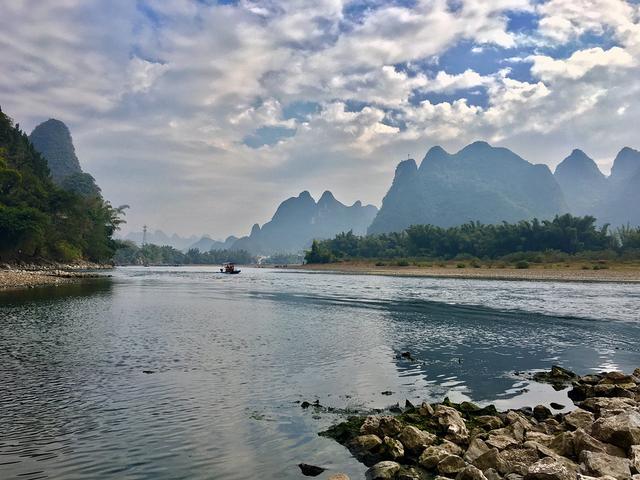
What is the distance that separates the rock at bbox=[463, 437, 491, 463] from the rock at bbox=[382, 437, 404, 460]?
4.87 ft

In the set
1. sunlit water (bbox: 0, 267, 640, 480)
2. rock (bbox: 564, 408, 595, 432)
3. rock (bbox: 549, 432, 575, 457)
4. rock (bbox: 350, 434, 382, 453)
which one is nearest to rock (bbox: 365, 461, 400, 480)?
sunlit water (bbox: 0, 267, 640, 480)

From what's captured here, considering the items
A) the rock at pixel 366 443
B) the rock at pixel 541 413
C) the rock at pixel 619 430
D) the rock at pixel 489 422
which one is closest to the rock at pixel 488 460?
the rock at pixel 366 443

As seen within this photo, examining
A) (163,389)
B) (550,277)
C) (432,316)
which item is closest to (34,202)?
(432,316)

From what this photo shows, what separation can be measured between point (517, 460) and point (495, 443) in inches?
34.3

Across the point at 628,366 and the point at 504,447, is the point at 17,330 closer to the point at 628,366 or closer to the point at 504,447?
the point at 504,447

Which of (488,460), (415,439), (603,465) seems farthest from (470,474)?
(603,465)

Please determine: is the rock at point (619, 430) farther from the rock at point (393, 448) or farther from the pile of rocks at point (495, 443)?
the rock at point (393, 448)

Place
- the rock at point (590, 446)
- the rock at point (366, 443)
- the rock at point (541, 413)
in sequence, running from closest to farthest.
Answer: the rock at point (590, 446) < the rock at point (366, 443) < the rock at point (541, 413)

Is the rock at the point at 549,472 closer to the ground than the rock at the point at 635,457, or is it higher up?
higher up

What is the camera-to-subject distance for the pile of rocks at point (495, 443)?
A: 9055mm

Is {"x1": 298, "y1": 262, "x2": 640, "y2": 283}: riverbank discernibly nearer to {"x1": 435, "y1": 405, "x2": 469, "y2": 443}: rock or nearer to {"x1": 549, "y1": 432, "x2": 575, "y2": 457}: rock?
{"x1": 435, "y1": 405, "x2": 469, "y2": 443}: rock

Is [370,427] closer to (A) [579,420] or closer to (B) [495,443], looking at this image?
(B) [495,443]

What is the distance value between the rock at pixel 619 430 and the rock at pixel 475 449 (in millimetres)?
2851

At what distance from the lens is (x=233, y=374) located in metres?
18.7
